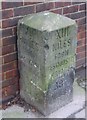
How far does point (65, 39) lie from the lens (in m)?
3.36

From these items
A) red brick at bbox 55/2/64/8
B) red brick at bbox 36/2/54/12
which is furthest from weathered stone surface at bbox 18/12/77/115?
red brick at bbox 55/2/64/8

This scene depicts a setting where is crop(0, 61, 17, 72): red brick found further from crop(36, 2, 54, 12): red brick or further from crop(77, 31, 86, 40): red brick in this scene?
crop(77, 31, 86, 40): red brick

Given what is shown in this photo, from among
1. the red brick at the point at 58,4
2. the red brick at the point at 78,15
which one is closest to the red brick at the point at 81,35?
the red brick at the point at 78,15

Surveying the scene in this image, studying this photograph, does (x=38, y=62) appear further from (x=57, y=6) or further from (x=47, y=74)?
(x=57, y=6)

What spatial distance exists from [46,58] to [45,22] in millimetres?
354

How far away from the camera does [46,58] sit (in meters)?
3.23

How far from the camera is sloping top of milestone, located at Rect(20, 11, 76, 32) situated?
321 centimetres

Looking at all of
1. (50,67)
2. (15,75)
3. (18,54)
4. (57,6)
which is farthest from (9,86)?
(57,6)

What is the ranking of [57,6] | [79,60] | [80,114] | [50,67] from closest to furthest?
[50,67] < [80,114] < [57,6] < [79,60]

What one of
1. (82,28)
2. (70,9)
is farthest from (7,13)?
(82,28)

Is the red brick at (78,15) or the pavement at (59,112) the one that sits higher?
the red brick at (78,15)

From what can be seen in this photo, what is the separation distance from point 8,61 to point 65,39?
691 mm

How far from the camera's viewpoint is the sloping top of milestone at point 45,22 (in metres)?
3.21

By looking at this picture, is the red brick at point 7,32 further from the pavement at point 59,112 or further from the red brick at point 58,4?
the pavement at point 59,112
